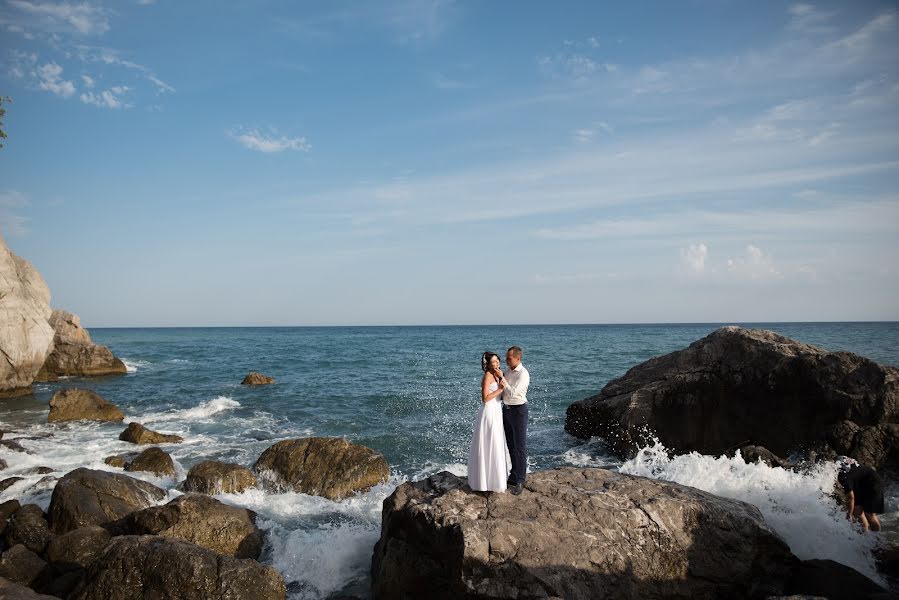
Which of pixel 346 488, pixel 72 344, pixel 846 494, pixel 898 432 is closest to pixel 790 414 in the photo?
pixel 898 432

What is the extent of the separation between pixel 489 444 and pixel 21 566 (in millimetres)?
8022

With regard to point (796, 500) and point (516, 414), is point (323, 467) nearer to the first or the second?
point (516, 414)

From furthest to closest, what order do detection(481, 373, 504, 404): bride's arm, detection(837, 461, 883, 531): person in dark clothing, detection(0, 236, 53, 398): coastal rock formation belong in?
detection(0, 236, 53, 398): coastal rock formation < detection(837, 461, 883, 531): person in dark clothing < detection(481, 373, 504, 404): bride's arm

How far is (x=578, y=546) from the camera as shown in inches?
312

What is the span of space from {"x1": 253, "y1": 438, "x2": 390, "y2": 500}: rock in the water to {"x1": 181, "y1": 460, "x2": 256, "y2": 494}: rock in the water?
632mm

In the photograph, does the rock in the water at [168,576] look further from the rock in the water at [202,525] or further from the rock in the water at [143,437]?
the rock in the water at [143,437]

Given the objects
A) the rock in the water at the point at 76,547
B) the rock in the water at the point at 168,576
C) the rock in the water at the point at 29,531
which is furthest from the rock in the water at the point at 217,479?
the rock in the water at the point at 168,576

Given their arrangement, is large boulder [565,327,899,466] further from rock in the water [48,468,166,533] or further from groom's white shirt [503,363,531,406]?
rock in the water [48,468,166,533]

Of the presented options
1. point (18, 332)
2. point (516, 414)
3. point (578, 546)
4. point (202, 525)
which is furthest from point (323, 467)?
point (18, 332)

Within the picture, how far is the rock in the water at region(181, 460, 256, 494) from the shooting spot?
1392 centimetres

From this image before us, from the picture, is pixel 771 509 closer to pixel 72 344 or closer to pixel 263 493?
pixel 263 493

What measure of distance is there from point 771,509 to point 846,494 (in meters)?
1.46

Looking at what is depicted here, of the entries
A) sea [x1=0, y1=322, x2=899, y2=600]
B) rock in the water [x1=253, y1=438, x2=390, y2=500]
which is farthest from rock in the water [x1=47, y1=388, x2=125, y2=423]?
rock in the water [x1=253, y1=438, x2=390, y2=500]

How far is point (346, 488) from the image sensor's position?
46.8 feet
